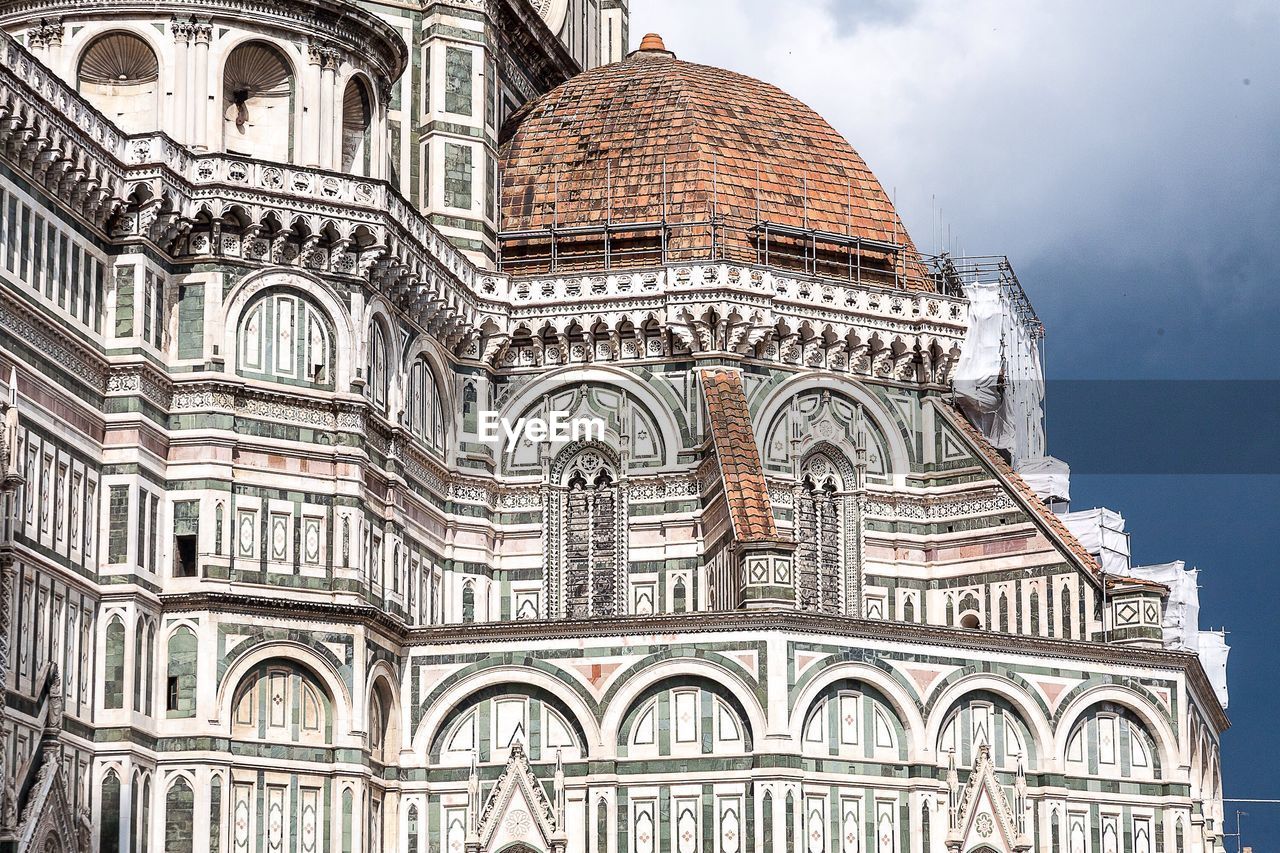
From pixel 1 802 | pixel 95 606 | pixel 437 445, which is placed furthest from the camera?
pixel 437 445

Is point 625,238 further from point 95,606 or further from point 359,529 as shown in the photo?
point 95,606

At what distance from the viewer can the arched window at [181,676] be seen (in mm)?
47656

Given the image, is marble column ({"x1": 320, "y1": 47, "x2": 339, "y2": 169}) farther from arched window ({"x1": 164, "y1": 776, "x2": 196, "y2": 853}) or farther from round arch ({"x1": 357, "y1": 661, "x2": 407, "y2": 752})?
arched window ({"x1": 164, "y1": 776, "x2": 196, "y2": 853})

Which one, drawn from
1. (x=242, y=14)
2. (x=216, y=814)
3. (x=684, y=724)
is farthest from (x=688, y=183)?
(x=216, y=814)

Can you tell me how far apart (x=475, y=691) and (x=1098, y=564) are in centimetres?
1239

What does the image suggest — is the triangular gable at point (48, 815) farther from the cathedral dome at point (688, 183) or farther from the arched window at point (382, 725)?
the cathedral dome at point (688, 183)

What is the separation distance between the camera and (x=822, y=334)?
5588cm

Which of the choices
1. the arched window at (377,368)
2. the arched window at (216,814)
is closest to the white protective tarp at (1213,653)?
the arched window at (377,368)

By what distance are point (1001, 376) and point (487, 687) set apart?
13217mm

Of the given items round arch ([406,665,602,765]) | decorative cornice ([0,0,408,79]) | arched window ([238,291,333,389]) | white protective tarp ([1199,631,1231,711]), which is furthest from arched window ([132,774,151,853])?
white protective tarp ([1199,631,1231,711])

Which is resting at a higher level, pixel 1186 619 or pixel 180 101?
pixel 180 101

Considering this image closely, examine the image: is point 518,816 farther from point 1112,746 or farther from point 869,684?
point 1112,746

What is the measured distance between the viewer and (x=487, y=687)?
51.0 m

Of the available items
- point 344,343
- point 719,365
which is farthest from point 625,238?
point 344,343
